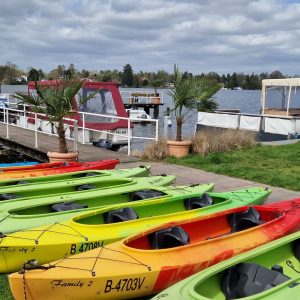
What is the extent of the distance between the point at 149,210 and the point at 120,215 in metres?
0.63

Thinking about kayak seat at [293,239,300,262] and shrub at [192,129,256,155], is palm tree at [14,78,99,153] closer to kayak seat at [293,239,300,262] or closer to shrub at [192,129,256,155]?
shrub at [192,129,256,155]

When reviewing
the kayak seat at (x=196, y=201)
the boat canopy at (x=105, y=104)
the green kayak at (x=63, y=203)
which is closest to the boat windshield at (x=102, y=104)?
the boat canopy at (x=105, y=104)

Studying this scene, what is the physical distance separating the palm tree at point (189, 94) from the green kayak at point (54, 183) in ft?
13.5

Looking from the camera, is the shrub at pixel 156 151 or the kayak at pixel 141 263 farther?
the shrub at pixel 156 151

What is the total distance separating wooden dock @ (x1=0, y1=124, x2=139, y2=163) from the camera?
41.4 feet

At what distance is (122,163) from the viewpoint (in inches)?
464

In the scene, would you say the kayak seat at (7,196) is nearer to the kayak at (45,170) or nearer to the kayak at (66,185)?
the kayak at (66,185)

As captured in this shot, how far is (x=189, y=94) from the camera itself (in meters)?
12.4

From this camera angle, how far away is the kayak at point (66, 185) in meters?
6.95

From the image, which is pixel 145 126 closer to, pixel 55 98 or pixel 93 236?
pixel 55 98

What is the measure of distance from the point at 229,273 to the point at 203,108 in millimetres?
8914

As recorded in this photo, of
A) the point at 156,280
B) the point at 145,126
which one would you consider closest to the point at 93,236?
the point at 156,280

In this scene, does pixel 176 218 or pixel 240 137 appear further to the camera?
pixel 240 137

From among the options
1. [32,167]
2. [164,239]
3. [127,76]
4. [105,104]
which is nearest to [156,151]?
[32,167]
